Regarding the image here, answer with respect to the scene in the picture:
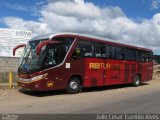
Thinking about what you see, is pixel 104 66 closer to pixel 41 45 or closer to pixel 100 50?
pixel 100 50

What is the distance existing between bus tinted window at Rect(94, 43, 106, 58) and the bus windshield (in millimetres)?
2321

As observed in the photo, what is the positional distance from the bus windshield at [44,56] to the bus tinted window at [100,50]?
91.4 inches

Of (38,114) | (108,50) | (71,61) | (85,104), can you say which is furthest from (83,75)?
(38,114)

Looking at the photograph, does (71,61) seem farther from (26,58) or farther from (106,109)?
(106,109)

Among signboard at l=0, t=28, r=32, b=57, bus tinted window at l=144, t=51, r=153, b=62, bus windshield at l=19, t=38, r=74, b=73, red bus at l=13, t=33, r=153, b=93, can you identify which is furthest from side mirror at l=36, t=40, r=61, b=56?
signboard at l=0, t=28, r=32, b=57

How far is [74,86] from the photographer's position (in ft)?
61.5

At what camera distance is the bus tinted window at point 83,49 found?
1862cm

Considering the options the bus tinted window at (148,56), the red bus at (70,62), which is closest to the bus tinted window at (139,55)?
the bus tinted window at (148,56)

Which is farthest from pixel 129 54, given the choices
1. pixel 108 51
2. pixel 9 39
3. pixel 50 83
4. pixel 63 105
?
pixel 9 39

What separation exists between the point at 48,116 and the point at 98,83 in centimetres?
948

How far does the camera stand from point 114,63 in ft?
72.8

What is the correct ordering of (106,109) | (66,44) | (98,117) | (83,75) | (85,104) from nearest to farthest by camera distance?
1. (98,117)
2. (106,109)
3. (85,104)
4. (66,44)
5. (83,75)

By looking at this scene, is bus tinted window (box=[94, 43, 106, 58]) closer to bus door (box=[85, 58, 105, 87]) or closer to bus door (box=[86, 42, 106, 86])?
bus door (box=[86, 42, 106, 86])

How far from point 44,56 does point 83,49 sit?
114 inches
